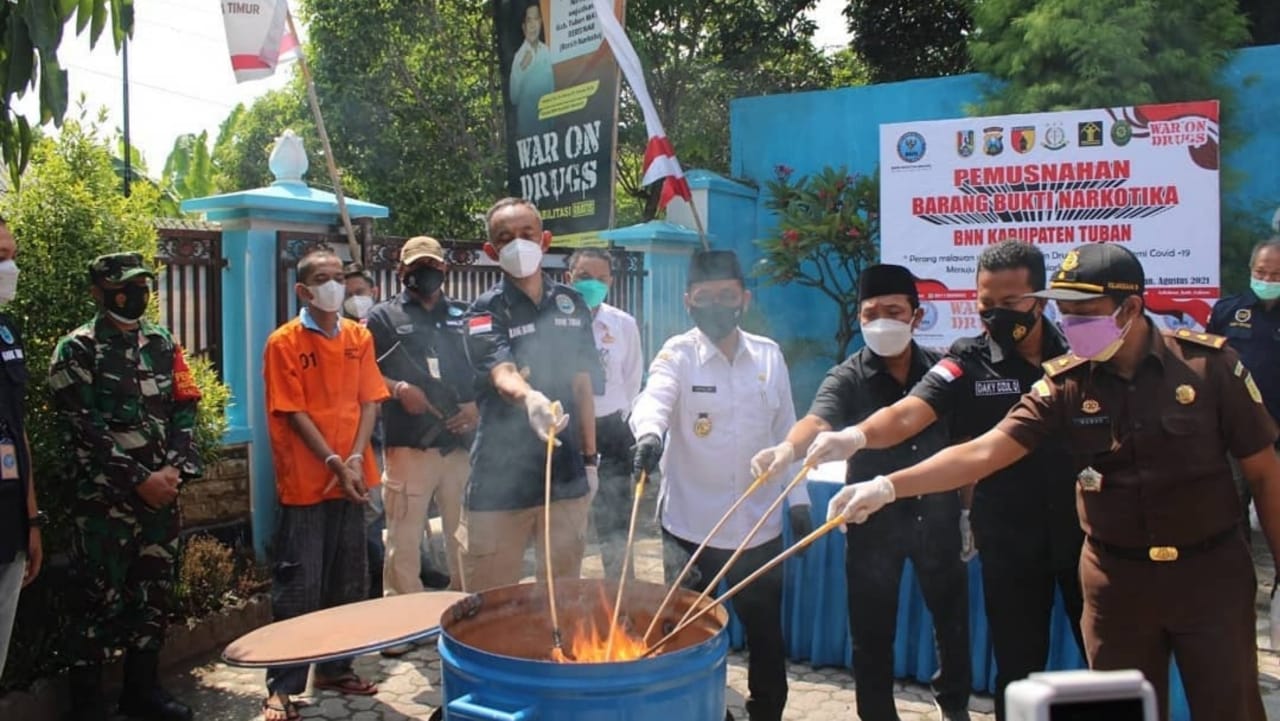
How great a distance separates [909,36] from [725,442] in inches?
402

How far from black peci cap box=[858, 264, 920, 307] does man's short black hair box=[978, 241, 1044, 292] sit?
0.27 metres

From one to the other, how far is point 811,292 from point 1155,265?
3.66 m

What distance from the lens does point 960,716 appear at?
3924mm

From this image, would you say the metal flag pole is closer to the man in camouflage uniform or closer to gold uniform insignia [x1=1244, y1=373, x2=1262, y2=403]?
the man in camouflage uniform

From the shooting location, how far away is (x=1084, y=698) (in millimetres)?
942

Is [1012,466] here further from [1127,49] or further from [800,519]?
[1127,49]

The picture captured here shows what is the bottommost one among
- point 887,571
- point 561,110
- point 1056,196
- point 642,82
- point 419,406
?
point 887,571

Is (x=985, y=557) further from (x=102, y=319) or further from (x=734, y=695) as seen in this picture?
(x=102, y=319)

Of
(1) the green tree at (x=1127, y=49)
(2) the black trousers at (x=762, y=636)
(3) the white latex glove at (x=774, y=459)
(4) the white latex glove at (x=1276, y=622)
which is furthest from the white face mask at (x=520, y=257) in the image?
(1) the green tree at (x=1127, y=49)

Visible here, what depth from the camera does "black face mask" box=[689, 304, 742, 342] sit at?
12.7ft

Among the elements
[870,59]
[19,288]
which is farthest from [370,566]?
[870,59]

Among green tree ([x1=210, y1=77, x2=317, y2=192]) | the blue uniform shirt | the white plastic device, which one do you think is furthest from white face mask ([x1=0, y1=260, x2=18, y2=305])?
green tree ([x1=210, y1=77, x2=317, y2=192])

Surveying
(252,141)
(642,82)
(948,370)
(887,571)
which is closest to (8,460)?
(887,571)

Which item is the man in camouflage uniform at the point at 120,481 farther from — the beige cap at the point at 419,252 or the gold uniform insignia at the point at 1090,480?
the gold uniform insignia at the point at 1090,480
